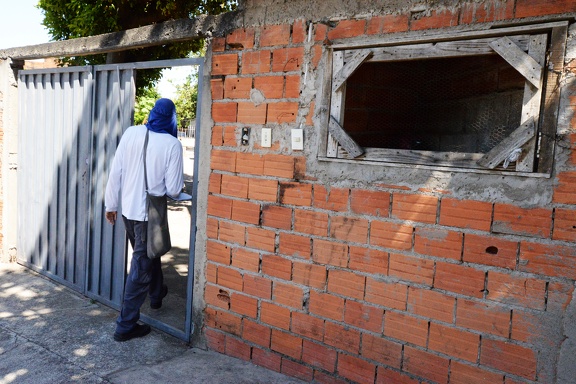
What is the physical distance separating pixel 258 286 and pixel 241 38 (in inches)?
70.1

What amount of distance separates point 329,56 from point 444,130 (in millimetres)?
998

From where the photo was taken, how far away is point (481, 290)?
112 inches

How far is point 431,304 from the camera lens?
9.96ft

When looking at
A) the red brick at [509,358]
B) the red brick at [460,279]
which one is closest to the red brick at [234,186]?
the red brick at [460,279]

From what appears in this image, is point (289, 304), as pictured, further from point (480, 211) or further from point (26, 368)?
point (26, 368)

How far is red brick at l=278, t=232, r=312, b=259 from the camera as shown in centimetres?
357

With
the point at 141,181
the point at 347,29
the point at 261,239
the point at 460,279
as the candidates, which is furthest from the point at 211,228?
the point at 460,279

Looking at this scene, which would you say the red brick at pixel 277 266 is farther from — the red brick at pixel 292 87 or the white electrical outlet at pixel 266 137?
the red brick at pixel 292 87

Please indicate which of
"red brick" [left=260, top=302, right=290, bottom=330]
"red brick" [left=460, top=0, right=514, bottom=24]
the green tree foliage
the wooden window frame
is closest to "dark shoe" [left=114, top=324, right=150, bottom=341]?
"red brick" [left=260, top=302, right=290, bottom=330]

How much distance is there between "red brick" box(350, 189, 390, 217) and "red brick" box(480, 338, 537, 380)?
89 cm

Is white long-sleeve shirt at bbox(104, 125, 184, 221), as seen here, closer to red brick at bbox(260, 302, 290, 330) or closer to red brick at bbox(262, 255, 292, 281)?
red brick at bbox(262, 255, 292, 281)

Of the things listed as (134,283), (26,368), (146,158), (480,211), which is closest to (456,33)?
(480,211)

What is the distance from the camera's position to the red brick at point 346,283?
3320 millimetres

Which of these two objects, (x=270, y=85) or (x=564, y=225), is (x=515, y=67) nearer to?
(x=564, y=225)
